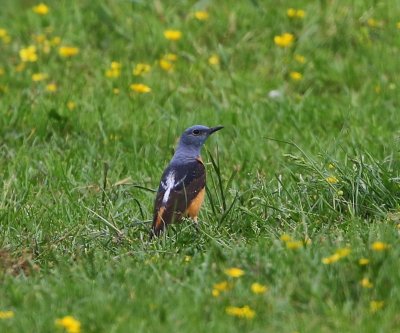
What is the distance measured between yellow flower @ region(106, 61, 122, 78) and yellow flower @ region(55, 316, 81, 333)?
5120 mm

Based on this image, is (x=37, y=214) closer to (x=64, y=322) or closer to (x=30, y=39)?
(x=64, y=322)

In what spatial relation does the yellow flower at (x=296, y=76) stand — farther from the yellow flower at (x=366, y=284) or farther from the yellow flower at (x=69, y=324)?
the yellow flower at (x=69, y=324)

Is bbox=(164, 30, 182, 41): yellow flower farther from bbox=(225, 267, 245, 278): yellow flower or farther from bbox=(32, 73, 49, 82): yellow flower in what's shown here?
bbox=(225, 267, 245, 278): yellow flower

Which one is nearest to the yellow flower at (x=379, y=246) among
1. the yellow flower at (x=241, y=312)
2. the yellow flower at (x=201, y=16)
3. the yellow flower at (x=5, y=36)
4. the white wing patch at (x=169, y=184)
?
the yellow flower at (x=241, y=312)

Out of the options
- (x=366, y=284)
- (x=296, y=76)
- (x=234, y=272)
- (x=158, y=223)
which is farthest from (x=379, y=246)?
(x=296, y=76)

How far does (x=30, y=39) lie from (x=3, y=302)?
5545 mm

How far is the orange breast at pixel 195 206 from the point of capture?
6770mm

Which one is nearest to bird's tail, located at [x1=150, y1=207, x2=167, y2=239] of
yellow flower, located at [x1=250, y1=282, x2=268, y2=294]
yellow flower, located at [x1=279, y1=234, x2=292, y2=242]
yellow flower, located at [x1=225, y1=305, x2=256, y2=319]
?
yellow flower, located at [x1=279, y1=234, x2=292, y2=242]

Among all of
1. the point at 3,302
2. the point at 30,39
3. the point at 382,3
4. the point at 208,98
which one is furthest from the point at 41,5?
the point at 3,302

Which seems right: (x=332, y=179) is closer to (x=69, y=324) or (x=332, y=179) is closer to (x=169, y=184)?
(x=169, y=184)

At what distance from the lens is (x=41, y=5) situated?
11.1 metres

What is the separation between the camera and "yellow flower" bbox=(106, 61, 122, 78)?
9883 mm

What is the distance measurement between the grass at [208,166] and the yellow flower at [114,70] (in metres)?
0.07

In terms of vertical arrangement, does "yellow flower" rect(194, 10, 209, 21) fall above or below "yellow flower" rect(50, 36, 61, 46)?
above
